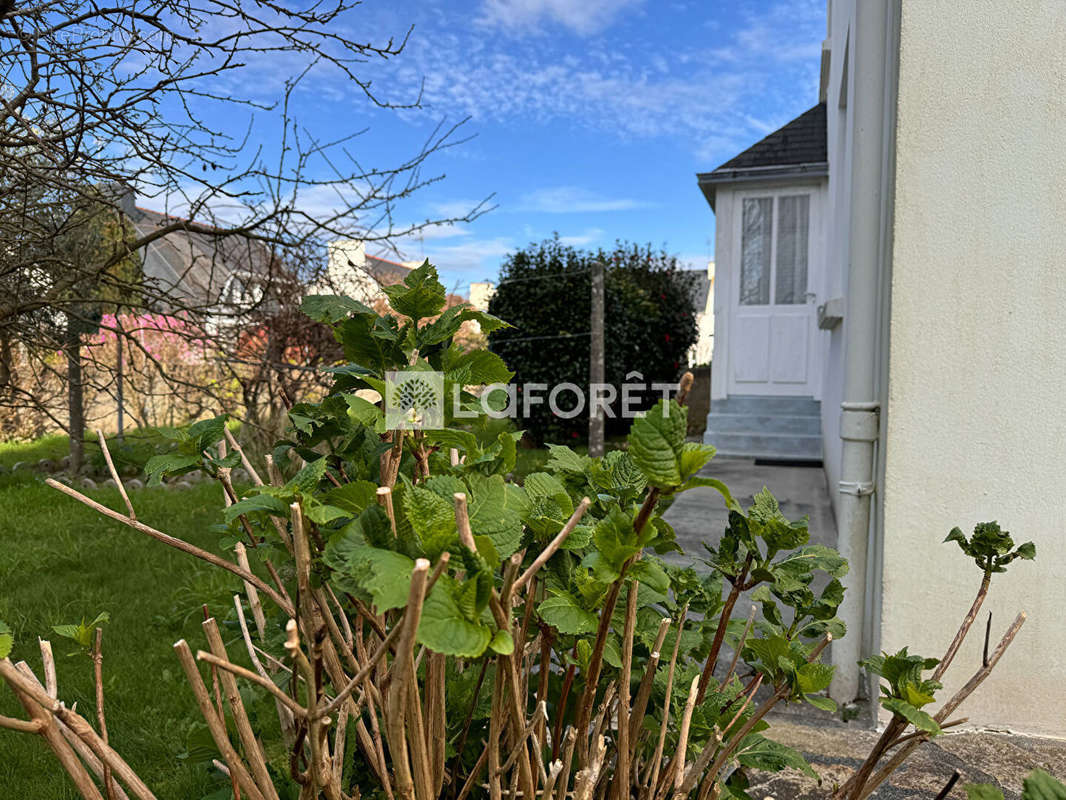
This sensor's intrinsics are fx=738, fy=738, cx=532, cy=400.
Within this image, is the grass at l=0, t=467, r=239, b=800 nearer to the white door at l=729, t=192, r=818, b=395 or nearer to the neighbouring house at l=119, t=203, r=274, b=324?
the neighbouring house at l=119, t=203, r=274, b=324

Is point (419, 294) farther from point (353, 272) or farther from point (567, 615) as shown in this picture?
point (353, 272)

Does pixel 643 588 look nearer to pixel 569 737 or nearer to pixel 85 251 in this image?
pixel 569 737

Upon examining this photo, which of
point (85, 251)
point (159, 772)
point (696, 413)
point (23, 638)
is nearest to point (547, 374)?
point (696, 413)

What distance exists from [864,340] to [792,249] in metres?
6.05

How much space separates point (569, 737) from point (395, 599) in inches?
18.8

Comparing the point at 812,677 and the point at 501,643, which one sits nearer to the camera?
the point at 501,643

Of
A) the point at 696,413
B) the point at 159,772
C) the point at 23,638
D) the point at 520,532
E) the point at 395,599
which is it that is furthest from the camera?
the point at 696,413

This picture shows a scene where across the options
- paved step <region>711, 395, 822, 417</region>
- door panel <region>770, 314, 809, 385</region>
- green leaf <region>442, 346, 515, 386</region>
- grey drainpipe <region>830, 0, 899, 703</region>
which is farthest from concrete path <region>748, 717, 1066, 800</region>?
door panel <region>770, 314, 809, 385</region>

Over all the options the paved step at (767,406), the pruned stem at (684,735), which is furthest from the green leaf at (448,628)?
the paved step at (767,406)

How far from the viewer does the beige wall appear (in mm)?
1914

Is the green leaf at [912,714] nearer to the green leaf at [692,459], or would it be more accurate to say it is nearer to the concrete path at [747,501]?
the green leaf at [692,459]

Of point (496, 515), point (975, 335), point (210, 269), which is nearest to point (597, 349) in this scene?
point (210, 269)

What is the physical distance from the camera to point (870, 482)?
2170 mm

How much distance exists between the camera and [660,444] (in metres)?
0.61
